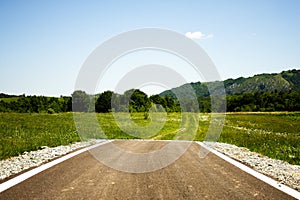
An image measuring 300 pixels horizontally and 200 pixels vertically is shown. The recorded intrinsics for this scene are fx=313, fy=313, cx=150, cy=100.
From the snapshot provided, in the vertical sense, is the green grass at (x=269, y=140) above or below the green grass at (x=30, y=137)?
below

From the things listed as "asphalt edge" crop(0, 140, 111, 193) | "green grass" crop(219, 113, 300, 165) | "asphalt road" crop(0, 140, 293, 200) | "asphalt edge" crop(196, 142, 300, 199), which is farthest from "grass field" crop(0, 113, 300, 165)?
"asphalt road" crop(0, 140, 293, 200)

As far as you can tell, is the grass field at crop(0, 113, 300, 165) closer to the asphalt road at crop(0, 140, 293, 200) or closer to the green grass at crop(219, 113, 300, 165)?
the green grass at crop(219, 113, 300, 165)

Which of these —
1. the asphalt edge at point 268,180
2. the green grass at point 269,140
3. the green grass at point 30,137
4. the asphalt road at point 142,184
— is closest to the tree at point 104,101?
the green grass at point 269,140

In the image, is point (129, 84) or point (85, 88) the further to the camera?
point (129, 84)

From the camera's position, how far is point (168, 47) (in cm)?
1355

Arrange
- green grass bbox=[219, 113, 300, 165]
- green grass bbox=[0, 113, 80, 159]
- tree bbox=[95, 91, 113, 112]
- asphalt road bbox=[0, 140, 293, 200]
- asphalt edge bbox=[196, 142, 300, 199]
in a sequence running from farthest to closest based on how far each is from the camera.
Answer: tree bbox=[95, 91, 113, 112] → green grass bbox=[219, 113, 300, 165] → green grass bbox=[0, 113, 80, 159] → asphalt edge bbox=[196, 142, 300, 199] → asphalt road bbox=[0, 140, 293, 200]

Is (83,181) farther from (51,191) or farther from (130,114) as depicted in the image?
(130,114)

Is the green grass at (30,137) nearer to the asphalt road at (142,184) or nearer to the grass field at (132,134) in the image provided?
the grass field at (132,134)

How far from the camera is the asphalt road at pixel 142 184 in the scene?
4.73 meters

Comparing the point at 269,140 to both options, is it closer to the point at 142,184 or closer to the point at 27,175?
the point at 142,184

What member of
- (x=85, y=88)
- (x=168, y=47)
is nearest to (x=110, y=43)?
(x=85, y=88)

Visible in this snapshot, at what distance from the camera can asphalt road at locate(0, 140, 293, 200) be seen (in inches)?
186

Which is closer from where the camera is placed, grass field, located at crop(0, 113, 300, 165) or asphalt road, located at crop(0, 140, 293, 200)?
asphalt road, located at crop(0, 140, 293, 200)

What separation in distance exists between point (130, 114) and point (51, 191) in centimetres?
2134
